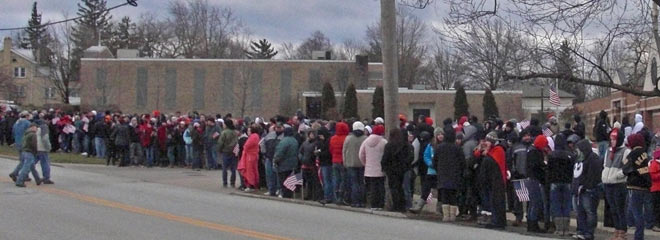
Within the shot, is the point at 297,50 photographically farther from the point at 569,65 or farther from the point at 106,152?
the point at 569,65

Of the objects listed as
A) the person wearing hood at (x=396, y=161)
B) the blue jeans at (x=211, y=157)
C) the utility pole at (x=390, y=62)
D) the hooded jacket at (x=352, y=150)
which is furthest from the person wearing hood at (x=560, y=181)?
the blue jeans at (x=211, y=157)

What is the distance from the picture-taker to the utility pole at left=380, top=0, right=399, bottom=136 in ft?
60.4

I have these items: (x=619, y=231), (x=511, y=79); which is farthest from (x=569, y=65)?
(x=619, y=231)

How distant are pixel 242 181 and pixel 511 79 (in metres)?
9.81

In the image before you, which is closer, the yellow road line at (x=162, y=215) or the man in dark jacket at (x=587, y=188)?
the yellow road line at (x=162, y=215)

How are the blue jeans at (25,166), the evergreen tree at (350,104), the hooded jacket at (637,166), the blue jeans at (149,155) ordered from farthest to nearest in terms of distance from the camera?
1. the evergreen tree at (350,104)
2. the blue jeans at (149,155)
3. the blue jeans at (25,166)
4. the hooded jacket at (637,166)

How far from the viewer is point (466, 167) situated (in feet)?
54.2

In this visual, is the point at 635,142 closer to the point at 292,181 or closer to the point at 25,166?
the point at 292,181

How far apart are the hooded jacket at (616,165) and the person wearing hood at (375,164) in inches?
200

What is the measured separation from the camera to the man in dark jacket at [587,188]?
1423 cm

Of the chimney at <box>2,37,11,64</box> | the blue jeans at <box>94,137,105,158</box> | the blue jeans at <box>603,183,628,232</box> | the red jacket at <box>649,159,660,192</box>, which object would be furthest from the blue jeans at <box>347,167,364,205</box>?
the chimney at <box>2,37,11,64</box>

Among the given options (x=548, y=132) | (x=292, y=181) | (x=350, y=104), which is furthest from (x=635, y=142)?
(x=350, y=104)

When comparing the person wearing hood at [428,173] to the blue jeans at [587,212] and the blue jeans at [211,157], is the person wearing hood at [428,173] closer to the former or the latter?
the blue jeans at [587,212]

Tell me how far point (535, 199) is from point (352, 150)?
4.55m
